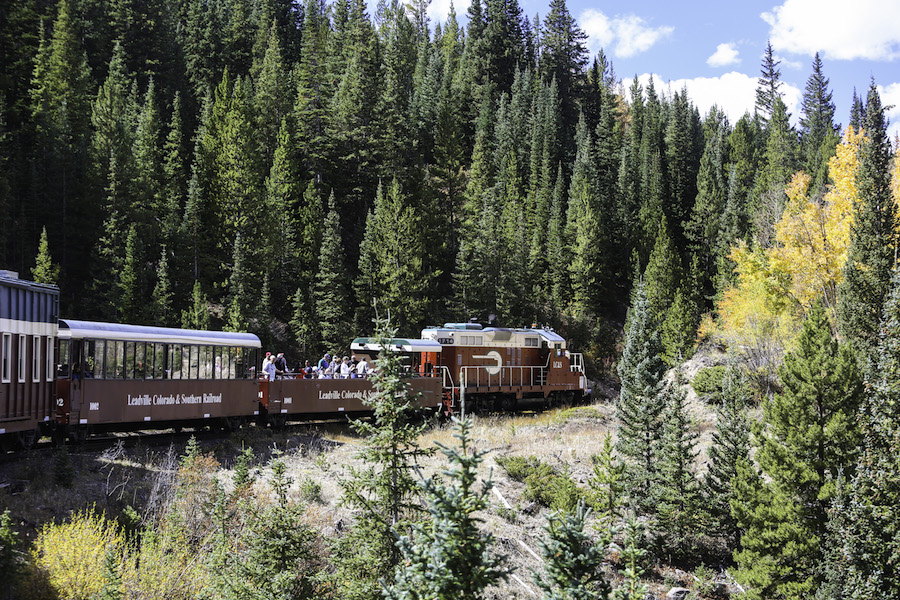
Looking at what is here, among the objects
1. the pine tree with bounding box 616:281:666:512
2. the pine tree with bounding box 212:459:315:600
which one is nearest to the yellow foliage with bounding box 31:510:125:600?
the pine tree with bounding box 212:459:315:600

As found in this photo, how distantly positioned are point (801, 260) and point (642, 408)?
2556 cm

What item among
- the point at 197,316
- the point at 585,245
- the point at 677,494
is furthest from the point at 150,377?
the point at 585,245

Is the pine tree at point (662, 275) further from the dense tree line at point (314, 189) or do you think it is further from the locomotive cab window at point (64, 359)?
the locomotive cab window at point (64, 359)

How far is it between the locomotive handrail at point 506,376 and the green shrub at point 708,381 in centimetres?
1064

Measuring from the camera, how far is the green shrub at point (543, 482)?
20.6m

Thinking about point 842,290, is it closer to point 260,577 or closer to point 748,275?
point 748,275

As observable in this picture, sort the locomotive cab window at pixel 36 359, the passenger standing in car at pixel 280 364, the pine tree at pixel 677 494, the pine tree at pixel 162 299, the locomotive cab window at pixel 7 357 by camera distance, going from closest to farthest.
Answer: the locomotive cab window at pixel 7 357 → the locomotive cab window at pixel 36 359 → the pine tree at pixel 677 494 → the passenger standing in car at pixel 280 364 → the pine tree at pixel 162 299

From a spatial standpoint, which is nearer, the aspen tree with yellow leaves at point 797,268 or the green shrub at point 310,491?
the green shrub at point 310,491

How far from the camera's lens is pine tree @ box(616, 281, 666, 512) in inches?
893

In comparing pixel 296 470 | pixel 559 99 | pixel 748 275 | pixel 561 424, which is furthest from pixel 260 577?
pixel 559 99

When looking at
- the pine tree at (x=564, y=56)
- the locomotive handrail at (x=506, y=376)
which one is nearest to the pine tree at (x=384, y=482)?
the locomotive handrail at (x=506, y=376)

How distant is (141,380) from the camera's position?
2034 cm

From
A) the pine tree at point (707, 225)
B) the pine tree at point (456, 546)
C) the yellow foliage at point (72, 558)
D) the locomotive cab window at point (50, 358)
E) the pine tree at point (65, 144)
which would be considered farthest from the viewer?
the pine tree at point (707, 225)

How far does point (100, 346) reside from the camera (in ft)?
64.1
